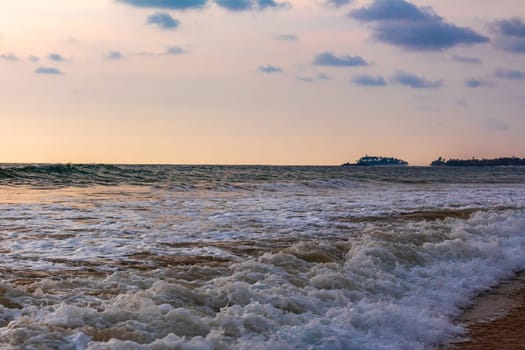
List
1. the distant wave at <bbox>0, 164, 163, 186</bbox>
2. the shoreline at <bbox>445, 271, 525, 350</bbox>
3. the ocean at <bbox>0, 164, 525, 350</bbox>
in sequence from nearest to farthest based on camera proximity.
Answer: the ocean at <bbox>0, 164, 525, 350</bbox> → the shoreline at <bbox>445, 271, 525, 350</bbox> → the distant wave at <bbox>0, 164, 163, 186</bbox>

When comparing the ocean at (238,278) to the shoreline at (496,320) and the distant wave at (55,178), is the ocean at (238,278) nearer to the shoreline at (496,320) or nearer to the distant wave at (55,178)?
the shoreline at (496,320)

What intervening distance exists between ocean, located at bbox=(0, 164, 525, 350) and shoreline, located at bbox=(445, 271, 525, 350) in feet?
0.52

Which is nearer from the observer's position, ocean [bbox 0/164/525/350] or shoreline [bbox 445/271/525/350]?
ocean [bbox 0/164/525/350]

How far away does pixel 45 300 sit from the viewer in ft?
19.0

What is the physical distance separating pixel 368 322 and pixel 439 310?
1.47 metres

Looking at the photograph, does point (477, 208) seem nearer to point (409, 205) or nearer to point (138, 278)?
point (409, 205)

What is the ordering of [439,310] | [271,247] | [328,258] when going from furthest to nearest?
[271,247] < [328,258] < [439,310]

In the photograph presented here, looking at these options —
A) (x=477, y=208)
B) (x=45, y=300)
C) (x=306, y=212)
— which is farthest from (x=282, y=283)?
(x=477, y=208)

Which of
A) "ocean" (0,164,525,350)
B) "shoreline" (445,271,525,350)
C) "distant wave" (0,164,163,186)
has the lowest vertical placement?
"shoreline" (445,271,525,350)

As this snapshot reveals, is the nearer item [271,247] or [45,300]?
[45,300]

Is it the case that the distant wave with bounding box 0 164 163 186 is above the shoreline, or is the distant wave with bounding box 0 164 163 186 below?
above

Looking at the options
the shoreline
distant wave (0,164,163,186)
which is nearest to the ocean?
the shoreline

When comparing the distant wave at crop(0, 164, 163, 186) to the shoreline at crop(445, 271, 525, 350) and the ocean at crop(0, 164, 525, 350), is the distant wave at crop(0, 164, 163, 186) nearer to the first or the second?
the ocean at crop(0, 164, 525, 350)

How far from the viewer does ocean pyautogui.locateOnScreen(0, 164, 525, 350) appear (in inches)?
201
